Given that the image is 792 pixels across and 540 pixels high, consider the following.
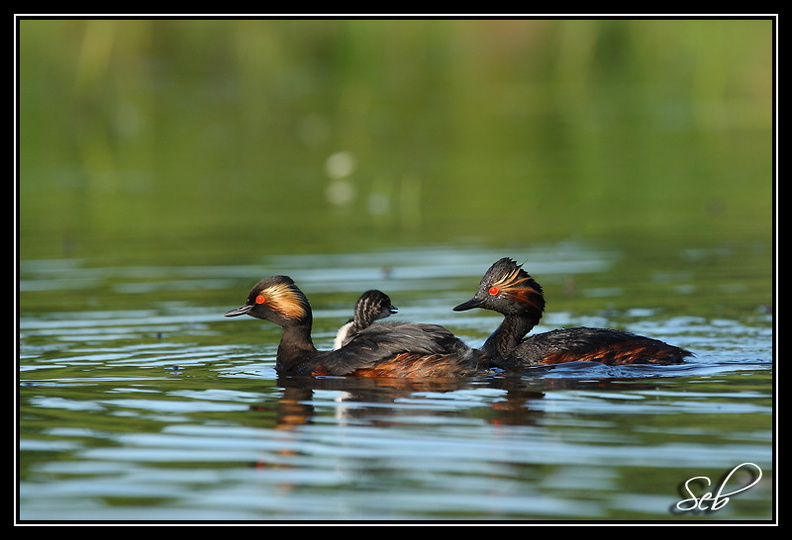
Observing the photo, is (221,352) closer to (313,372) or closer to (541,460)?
(313,372)

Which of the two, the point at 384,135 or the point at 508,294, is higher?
the point at 384,135

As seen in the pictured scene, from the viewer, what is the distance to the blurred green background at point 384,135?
631 inches

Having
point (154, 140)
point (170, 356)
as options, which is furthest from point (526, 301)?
point (154, 140)

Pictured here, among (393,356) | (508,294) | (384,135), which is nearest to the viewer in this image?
(393,356)

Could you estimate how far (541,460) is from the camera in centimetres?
646

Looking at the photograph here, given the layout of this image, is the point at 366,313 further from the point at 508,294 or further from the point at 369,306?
the point at 508,294

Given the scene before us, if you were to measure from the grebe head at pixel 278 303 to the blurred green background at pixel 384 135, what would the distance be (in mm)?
3411

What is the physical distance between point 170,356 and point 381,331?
5.49ft

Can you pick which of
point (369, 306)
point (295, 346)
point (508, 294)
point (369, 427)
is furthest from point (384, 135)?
point (369, 427)
